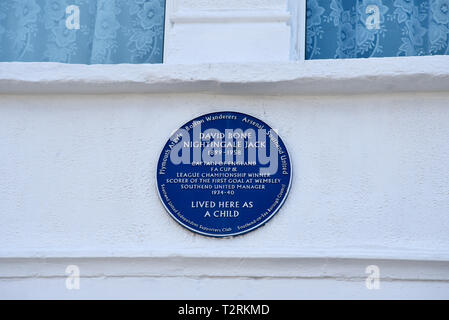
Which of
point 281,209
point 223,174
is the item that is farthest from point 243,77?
point 281,209

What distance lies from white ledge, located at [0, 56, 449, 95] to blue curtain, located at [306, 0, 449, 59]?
0.49 meters

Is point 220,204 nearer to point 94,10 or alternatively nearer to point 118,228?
point 118,228

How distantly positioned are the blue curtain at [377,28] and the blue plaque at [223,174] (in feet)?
2.86

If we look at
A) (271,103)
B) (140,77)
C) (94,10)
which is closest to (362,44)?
(271,103)

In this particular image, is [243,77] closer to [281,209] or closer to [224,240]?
[281,209]

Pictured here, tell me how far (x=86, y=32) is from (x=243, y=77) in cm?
138

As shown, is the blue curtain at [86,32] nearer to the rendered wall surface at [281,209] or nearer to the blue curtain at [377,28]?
the rendered wall surface at [281,209]

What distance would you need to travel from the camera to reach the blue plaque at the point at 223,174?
16.4 feet

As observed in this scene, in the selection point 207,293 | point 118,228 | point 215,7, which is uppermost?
point 215,7

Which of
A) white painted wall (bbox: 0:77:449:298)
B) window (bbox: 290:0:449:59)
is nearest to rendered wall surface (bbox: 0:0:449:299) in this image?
white painted wall (bbox: 0:77:449:298)

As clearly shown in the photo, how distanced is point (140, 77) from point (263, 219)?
1.23 m

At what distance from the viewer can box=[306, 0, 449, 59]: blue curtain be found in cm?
556

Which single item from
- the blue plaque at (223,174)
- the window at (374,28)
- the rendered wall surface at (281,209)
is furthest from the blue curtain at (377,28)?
the blue plaque at (223,174)

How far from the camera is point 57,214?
5.11 meters
